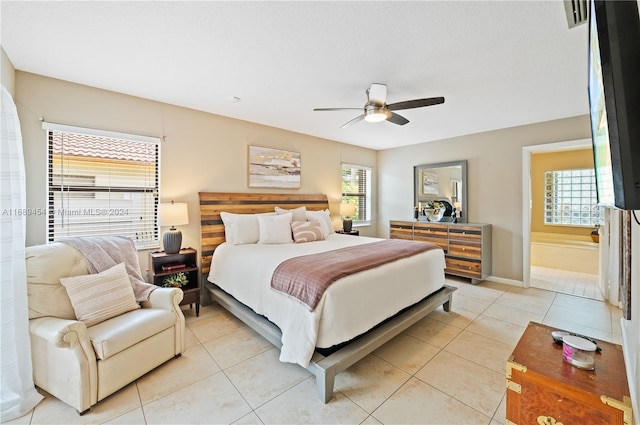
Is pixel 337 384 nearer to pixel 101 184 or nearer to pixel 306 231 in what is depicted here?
pixel 306 231

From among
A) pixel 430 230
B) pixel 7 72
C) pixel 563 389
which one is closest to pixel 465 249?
pixel 430 230

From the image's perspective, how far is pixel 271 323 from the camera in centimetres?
245

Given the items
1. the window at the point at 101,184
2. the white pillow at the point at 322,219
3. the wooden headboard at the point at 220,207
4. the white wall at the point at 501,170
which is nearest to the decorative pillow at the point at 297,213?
the white pillow at the point at 322,219

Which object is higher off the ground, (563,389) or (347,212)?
(347,212)

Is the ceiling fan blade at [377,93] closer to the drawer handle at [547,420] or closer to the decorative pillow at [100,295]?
the drawer handle at [547,420]

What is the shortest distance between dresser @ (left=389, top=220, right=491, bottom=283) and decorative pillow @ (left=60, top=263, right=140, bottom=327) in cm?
448

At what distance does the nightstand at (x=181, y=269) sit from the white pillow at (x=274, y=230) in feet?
2.83

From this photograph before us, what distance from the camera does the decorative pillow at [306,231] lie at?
3.75 m

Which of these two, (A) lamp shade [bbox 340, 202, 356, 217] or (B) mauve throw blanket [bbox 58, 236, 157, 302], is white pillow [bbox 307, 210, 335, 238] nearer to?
(A) lamp shade [bbox 340, 202, 356, 217]


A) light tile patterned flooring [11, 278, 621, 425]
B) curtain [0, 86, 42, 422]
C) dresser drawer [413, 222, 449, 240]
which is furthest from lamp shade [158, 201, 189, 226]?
dresser drawer [413, 222, 449, 240]

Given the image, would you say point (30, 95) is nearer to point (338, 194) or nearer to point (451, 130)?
point (338, 194)

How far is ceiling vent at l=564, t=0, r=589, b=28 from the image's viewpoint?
1.64m

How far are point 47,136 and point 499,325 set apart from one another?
512 cm

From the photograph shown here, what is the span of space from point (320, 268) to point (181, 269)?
192 cm
